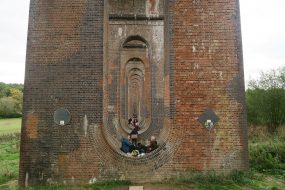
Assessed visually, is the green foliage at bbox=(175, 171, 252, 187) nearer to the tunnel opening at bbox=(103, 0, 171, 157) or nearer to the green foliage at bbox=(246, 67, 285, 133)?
the tunnel opening at bbox=(103, 0, 171, 157)

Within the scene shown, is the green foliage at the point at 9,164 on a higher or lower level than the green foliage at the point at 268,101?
lower

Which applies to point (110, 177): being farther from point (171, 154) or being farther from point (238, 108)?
point (238, 108)

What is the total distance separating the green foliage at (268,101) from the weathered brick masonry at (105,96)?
46.3ft

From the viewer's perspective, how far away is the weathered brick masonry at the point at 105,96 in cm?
916

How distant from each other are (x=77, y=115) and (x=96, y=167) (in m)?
1.48

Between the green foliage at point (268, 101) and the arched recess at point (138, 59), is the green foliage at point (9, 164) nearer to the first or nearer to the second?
the arched recess at point (138, 59)

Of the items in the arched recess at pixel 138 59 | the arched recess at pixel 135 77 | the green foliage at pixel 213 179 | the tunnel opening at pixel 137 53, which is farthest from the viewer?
the arched recess at pixel 135 77

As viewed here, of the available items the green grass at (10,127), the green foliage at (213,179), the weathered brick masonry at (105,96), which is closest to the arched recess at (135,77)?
the weathered brick masonry at (105,96)

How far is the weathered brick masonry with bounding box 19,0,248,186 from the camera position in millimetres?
9156

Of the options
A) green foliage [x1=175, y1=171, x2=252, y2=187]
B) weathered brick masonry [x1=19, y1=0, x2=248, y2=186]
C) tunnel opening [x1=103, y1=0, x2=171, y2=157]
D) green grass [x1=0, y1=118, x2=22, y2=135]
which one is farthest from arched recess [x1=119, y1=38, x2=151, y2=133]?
green grass [x1=0, y1=118, x2=22, y2=135]

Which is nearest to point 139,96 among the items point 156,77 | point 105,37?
point 156,77

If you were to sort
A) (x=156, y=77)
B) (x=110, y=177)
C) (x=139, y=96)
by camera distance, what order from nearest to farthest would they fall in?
(x=110, y=177) → (x=156, y=77) → (x=139, y=96)

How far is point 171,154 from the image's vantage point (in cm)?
921

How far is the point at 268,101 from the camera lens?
890 inches
